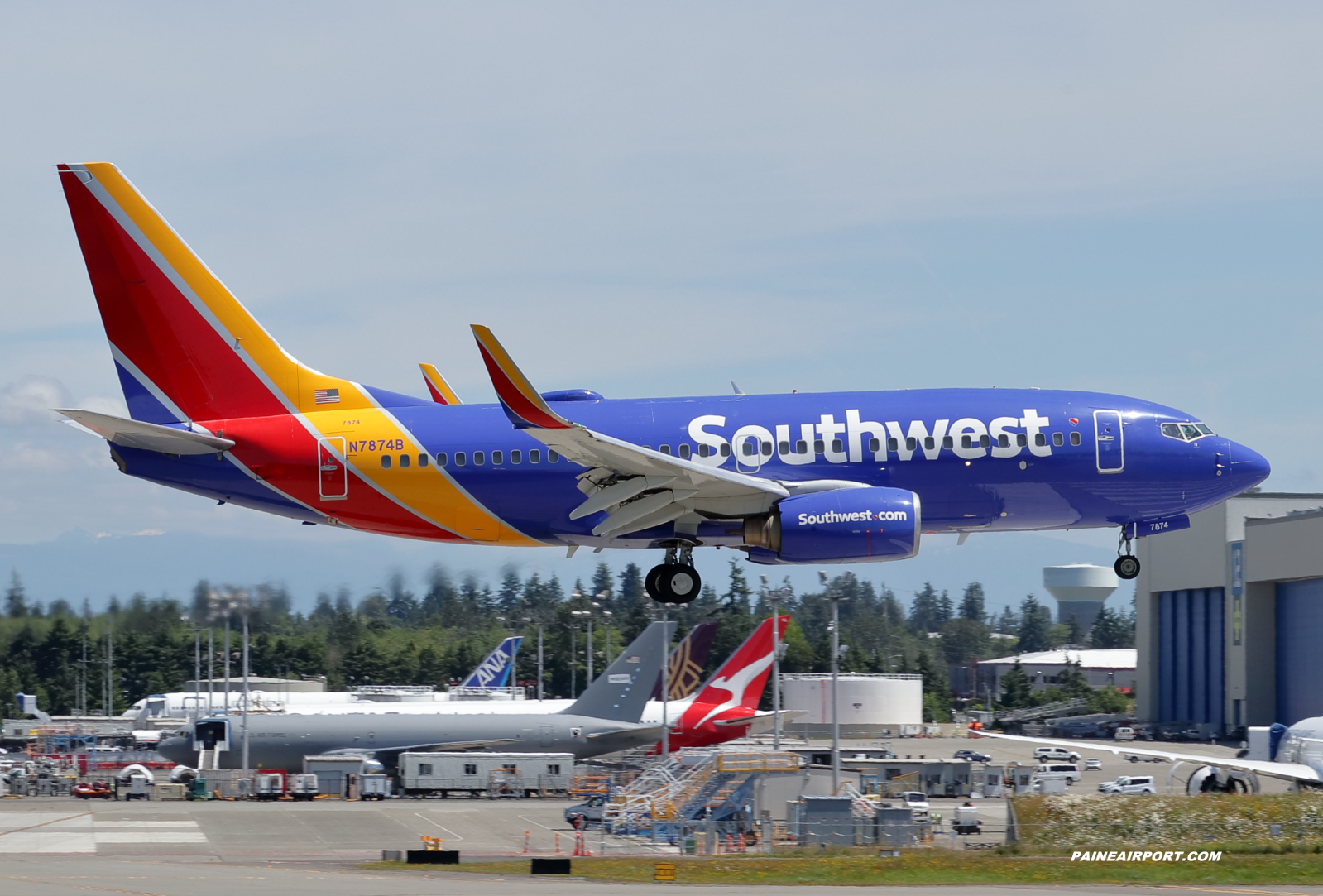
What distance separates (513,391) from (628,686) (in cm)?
4402

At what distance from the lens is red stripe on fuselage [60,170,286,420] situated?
37750 millimetres

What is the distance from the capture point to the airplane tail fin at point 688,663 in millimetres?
78438

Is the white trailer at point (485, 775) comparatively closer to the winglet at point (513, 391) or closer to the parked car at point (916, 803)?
the parked car at point (916, 803)

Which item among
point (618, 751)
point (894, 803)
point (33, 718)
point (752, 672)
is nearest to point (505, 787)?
point (618, 751)

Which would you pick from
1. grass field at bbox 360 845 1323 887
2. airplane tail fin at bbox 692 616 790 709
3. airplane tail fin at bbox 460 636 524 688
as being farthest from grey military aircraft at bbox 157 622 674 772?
grass field at bbox 360 845 1323 887

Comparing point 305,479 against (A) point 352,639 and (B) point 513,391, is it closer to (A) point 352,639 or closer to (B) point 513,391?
(B) point 513,391

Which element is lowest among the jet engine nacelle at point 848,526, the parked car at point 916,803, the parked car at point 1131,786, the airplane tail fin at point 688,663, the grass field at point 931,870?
the parked car at point 1131,786

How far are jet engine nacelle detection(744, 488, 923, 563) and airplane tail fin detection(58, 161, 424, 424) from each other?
34.0 feet

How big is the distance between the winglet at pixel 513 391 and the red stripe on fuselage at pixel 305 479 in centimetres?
491

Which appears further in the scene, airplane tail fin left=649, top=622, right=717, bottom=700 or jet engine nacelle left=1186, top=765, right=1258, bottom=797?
airplane tail fin left=649, top=622, right=717, bottom=700

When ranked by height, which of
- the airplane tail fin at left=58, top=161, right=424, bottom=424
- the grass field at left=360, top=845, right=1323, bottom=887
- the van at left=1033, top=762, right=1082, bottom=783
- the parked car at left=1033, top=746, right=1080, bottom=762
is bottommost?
the parked car at left=1033, top=746, right=1080, bottom=762

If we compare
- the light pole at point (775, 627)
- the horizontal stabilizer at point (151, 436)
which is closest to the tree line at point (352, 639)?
the light pole at point (775, 627)

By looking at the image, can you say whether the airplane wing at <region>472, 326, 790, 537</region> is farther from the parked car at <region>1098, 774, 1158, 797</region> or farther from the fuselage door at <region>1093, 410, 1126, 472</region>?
the parked car at <region>1098, 774, 1158, 797</region>

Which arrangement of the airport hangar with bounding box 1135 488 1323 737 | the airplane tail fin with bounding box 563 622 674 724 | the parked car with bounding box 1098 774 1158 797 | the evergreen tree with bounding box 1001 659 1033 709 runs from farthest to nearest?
the evergreen tree with bounding box 1001 659 1033 709 < the airport hangar with bounding box 1135 488 1323 737 < the airplane tail fin with bounding box 563 622 674 724 < the parked car with bounding box 1098 774 1158 797
